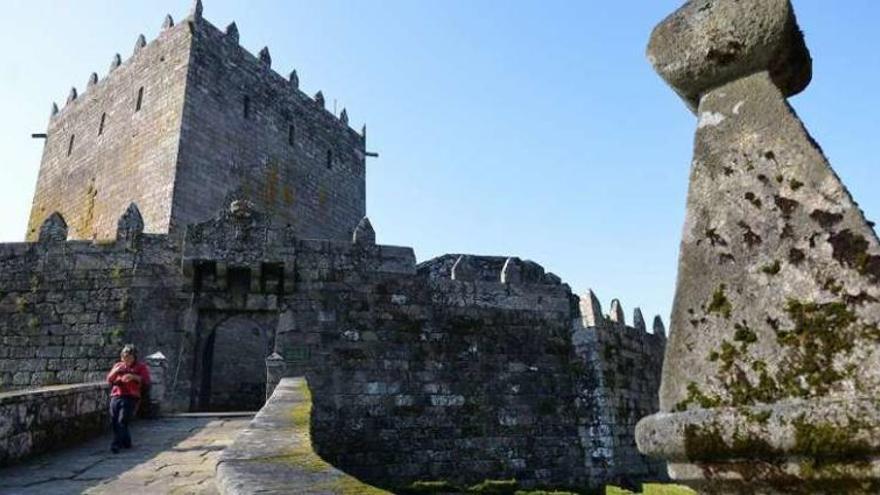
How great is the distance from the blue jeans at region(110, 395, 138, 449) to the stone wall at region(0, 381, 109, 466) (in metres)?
0.57

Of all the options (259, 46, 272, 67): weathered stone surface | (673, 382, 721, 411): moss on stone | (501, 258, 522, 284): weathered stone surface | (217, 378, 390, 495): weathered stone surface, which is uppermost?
(259, 46, 272, 67): weathered stone surface

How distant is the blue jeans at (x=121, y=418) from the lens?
22.4ft

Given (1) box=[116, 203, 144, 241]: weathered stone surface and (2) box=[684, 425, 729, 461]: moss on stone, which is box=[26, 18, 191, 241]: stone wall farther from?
(2) box=[684, 425, 729, 461]: moss on stone

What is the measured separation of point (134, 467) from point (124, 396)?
5.27ft

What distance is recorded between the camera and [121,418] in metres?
6.98

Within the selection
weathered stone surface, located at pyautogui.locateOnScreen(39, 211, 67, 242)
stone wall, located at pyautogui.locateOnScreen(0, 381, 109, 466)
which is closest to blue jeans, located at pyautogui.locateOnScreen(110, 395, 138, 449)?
stone wall, located at pyautogui.locateOnScreen(0, 381, 109, 466)

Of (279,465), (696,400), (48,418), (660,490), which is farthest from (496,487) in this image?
(696,400)

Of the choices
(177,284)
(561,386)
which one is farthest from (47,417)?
(561,386)

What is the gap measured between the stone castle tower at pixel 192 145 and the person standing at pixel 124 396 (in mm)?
8523

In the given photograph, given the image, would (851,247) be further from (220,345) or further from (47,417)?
(220,345)

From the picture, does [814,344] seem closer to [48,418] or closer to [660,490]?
[48,418]

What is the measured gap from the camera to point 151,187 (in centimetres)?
1662

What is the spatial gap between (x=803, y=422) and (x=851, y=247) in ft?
1.42

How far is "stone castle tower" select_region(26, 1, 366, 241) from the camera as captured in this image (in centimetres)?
1675
